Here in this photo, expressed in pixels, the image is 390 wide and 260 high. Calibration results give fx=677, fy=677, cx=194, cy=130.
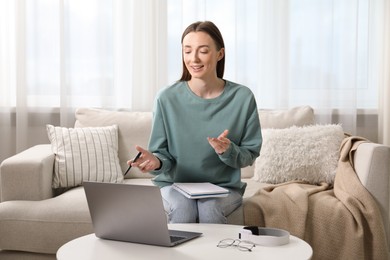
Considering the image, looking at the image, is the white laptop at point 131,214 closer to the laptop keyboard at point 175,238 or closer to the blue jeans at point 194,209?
the laptop keyboard at point 175,238

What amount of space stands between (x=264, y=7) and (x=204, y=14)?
37 centimetres

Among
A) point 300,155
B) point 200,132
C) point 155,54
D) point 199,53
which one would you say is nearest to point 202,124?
point 200,132

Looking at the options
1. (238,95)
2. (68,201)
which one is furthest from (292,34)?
(68,201)

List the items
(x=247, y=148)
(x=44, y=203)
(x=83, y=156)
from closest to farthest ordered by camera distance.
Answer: (x=247, y=148) < (x=44, y=203) < (x=83, y=156)

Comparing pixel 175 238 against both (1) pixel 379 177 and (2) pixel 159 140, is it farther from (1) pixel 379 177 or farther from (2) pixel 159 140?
(1) pixel 379 177

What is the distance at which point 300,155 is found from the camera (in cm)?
334

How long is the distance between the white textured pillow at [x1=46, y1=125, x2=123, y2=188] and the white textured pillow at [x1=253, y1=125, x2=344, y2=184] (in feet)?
2.42

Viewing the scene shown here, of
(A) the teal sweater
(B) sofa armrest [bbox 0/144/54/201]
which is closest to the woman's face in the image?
(A) the teal sweater

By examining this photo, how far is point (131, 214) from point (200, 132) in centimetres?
73

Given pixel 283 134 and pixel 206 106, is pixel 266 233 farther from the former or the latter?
pixel 283 134

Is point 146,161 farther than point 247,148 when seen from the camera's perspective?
No

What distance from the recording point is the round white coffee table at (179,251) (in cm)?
194

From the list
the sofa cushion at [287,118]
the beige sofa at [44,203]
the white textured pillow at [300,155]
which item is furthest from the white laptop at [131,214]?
the sofa cushion at [287,118]

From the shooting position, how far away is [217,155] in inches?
107
